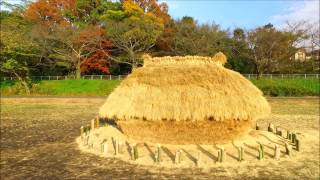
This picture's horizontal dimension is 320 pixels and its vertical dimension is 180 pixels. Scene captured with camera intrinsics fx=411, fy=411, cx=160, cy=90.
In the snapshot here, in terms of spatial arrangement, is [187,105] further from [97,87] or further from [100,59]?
[100,59]

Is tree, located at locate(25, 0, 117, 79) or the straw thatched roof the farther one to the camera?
tree, located at locate(25, 0, 117, 79)

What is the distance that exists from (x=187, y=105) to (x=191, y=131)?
3.45ft

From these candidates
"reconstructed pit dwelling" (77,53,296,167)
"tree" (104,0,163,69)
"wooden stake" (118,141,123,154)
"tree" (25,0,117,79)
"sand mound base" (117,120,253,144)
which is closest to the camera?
"reconstructed pit dwelling" (77,53,296,167)

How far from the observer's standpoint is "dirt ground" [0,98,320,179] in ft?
44.6

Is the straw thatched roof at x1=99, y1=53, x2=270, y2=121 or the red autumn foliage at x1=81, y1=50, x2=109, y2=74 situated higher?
the red autumn foliage at x1=81, y1=50, x2=109, y2=74

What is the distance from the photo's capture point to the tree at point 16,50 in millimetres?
43781

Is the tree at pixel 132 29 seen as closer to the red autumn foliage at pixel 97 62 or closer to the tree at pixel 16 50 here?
the red autumn foliage at pixel 97 62

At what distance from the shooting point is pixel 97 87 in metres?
45.6

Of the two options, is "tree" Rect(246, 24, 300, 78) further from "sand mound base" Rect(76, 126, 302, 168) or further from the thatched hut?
the thatched hut

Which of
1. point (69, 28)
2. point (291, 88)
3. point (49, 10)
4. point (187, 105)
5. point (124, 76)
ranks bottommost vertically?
point (291, 88)

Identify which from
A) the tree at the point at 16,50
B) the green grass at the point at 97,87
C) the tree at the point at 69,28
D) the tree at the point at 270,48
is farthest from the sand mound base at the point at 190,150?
the tree at the point at 270,48

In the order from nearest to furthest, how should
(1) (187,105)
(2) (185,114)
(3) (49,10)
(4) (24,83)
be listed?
(2) (185,114) < (1) (187,105) < (4) (24,83) < (3) (49,10)

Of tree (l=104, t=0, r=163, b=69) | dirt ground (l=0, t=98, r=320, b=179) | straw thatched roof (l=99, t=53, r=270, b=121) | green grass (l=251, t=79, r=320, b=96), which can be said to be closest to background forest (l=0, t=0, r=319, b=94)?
tree (l=104, t=0, r=163, b=69)

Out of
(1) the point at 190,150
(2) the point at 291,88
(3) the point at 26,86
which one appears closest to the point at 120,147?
(1) the point at 190,150
